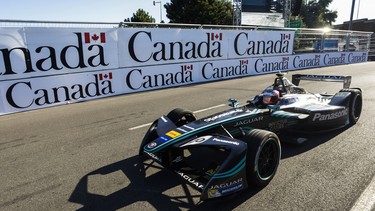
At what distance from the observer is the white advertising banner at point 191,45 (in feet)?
32.9

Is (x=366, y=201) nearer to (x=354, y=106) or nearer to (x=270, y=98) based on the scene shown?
(x=270, y=98)

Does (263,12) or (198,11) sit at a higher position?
(198,11)

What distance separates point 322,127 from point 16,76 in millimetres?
7449

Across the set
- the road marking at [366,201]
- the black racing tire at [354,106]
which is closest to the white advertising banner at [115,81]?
the black racing tire at [354,106]

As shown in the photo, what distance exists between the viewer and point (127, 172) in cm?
377

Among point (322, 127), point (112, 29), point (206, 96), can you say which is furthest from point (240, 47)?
point (322, 127)

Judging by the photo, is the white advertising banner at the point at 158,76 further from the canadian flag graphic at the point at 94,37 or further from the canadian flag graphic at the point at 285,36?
the canadian flag graphic at the point at 285,36

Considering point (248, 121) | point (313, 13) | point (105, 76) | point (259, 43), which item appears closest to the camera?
point (248, 121)

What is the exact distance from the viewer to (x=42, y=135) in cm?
555

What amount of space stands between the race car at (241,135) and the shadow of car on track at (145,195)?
0.16 m

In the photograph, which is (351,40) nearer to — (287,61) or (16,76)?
(287,61)

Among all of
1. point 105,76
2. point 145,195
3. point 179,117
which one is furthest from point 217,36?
point 145,195

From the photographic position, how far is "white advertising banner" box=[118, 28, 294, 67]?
10022mm

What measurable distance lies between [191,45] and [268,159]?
8.76 meters
